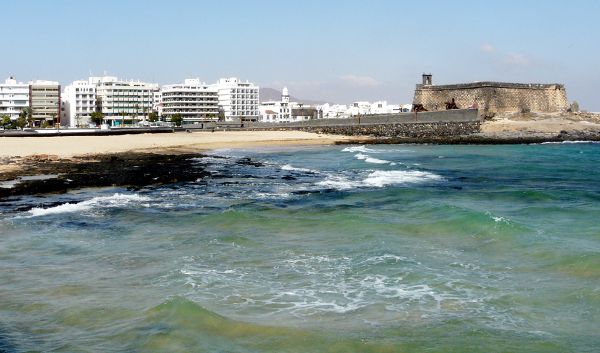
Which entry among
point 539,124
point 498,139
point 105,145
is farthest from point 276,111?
point 105,145

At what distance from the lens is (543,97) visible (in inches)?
2963

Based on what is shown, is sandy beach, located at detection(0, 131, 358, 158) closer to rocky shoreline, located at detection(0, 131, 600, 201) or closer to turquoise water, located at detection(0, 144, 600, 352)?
rocky shoreline, located at detection(0, 131, 600, 201)

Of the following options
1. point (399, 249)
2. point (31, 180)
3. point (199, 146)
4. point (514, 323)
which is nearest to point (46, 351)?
point (514, 323)

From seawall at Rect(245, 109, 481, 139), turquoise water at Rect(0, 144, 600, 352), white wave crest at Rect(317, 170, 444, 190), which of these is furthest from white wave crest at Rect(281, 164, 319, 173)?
seawall at Rect(245, 109, 481, 139)

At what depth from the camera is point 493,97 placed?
70.9 meters

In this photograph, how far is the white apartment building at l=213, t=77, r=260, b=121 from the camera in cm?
15462

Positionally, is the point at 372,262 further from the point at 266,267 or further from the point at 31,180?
the point at 31,180

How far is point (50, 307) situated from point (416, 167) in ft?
87.8

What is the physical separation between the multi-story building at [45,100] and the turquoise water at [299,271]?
12373cm

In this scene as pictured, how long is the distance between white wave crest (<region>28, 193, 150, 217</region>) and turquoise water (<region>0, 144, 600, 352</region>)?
3.4 inches

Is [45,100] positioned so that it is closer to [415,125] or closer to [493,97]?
[415,125]

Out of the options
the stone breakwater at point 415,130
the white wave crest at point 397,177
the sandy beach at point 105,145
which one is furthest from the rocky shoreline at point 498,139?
the white wave crest at point 397,177

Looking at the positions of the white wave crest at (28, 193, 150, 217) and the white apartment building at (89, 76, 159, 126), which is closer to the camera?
the white wave crest at (28, 193, 150, 217)

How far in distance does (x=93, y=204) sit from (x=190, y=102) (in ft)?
421
